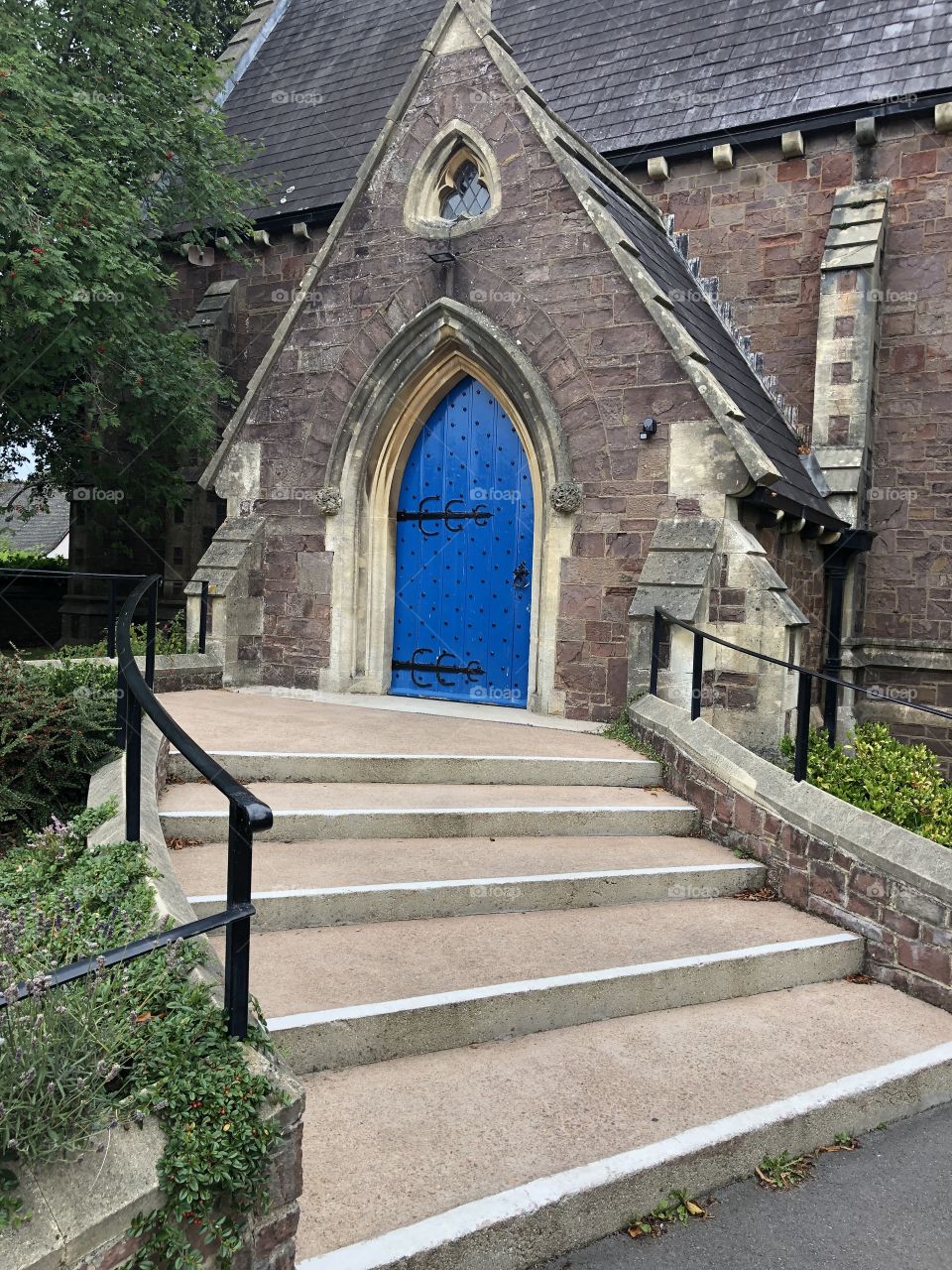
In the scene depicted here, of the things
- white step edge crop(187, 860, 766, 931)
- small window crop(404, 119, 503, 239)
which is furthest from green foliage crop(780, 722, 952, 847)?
small window crop(404, 119, 503, 239)

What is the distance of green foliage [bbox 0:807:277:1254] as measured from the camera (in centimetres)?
238

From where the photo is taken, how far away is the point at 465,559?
1008 cm

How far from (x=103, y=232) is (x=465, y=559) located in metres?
5.10

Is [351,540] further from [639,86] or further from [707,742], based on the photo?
[639,86]

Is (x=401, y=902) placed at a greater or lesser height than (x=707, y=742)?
lesser

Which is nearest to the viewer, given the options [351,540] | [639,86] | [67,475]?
[351,540]

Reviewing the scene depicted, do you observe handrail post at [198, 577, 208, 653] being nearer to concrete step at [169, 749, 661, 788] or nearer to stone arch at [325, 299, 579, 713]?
stone arch at [325, 299, 579, 713]

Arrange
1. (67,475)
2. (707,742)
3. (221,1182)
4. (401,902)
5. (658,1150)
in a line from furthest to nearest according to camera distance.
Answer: (67,475) → (707,742) → (401,902) → (658,1150) → (221,1182)

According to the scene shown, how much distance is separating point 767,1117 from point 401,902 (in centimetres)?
201

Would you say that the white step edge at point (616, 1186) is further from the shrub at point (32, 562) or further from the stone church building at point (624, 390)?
the shrub at point (32, 562)

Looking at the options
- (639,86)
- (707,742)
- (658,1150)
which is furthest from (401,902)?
(639,86)

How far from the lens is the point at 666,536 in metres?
8.29

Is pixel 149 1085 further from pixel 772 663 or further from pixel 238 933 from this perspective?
pixel 772 663

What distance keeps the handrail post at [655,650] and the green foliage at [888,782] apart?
44.4 inches
